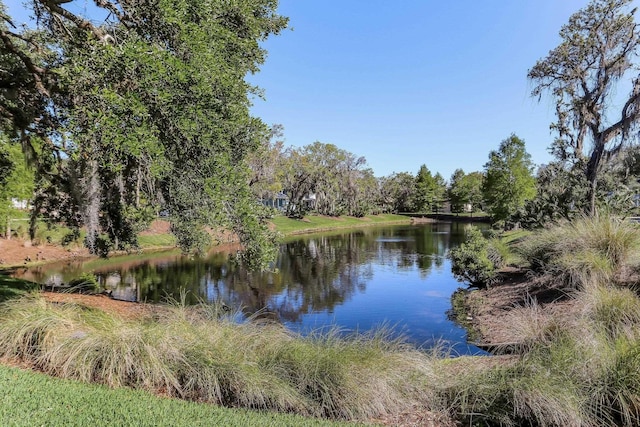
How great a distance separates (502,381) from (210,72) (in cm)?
587

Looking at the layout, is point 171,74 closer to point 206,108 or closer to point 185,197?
point 206,108

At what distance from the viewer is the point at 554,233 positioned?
11.6m

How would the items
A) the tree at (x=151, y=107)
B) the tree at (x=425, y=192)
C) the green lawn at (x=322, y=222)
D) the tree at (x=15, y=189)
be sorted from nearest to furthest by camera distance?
the tree at (x=151, y=107) → the tree at (x=15, y=189) → the green lawn at (x=322, y=222) → the tree at (x=425, y=192)

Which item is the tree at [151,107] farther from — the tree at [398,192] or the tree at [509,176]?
the tree at [398,192]

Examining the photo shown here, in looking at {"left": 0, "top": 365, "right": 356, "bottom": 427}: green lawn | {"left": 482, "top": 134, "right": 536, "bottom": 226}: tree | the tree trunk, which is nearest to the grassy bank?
{"left": 0, "top": 365, "right": 356, "bottom": 427}: green lawn

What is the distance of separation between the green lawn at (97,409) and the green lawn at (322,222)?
118 ft

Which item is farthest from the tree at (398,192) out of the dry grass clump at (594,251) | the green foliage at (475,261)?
the dry grass clump at (594,251)

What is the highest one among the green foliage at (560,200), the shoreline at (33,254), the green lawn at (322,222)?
the green foliage at (560,200)

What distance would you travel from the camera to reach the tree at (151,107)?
5.26 meters

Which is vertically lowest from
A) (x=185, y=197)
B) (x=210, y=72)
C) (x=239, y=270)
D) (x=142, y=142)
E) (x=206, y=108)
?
(x=239, y=270)

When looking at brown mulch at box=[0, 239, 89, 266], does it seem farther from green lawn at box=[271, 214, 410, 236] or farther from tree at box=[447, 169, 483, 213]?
tree at box=[447, 169, 483, 213]

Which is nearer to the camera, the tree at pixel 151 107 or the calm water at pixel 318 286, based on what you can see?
the tree at pixel 151 107

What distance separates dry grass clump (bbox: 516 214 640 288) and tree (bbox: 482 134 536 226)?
29610 mm

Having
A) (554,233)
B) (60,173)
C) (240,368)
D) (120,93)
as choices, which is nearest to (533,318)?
(240,368)
